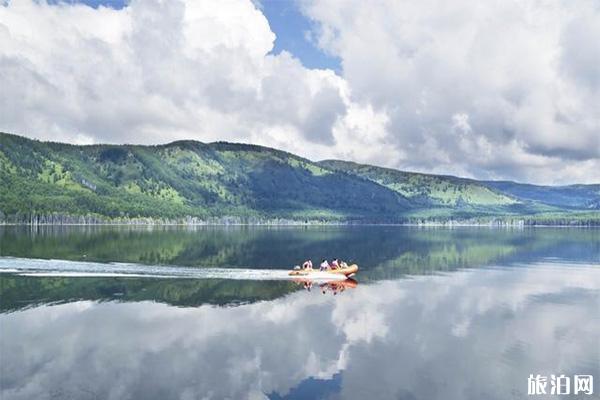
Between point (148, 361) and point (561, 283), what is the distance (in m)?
81.8

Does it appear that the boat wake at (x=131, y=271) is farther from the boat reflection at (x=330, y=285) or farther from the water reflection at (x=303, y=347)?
the water reflection at (x=303, y=347)

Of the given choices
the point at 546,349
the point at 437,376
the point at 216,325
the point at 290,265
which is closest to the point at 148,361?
the point at 216,325

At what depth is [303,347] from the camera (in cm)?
5328

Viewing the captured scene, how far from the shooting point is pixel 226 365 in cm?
4628

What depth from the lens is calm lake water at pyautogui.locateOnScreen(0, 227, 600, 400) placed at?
42094 millimetres

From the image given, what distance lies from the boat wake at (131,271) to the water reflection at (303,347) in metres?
19.2

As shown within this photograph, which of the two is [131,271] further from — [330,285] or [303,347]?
[303,347]

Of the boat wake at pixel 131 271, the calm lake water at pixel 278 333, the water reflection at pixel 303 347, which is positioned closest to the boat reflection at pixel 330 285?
the calm lake water at pixel 278 333

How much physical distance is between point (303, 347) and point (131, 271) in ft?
188

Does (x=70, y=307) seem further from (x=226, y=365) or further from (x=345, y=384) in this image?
(x=345, y=384)

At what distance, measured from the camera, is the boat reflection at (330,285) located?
89.6m

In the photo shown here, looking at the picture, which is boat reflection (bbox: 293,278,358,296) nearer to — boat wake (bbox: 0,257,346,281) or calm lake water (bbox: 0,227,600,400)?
calm lake water (bbox: 0,227,600,400)

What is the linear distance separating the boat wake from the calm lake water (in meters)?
0.35

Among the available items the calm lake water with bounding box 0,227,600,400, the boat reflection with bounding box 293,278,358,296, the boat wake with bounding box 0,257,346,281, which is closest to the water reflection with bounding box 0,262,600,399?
the calm lake water with bounding box 0,227,600,400
